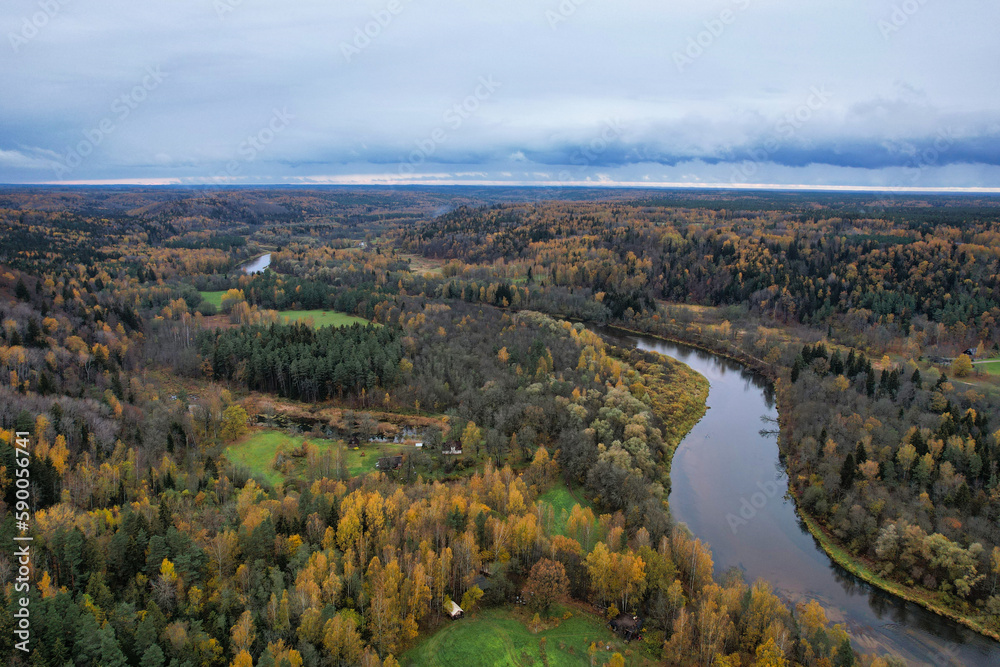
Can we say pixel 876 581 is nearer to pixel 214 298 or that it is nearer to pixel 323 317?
pixel 323 317

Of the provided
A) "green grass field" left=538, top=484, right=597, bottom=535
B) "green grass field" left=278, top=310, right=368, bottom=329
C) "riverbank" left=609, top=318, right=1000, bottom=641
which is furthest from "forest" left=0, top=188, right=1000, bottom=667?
"green grass field" left=278, top=310, right=368, bottom=329

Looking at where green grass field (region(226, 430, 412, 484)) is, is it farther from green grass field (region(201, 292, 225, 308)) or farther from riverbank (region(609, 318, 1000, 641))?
green grass field (region(201, 292, 225, 308))

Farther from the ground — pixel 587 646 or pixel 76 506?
pixel 76 506

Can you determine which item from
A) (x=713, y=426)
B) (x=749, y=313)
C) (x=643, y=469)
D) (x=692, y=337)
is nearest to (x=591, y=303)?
(x=692, y=337)

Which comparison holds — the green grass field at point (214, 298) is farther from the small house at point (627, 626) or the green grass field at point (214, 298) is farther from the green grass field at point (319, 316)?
the small house at point (627, 626)

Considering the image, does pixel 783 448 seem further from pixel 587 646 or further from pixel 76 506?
pixel 76 506

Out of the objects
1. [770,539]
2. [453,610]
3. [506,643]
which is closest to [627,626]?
[506,643]

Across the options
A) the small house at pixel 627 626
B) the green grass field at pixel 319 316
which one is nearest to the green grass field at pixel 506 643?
the small house at pixel 627 626
